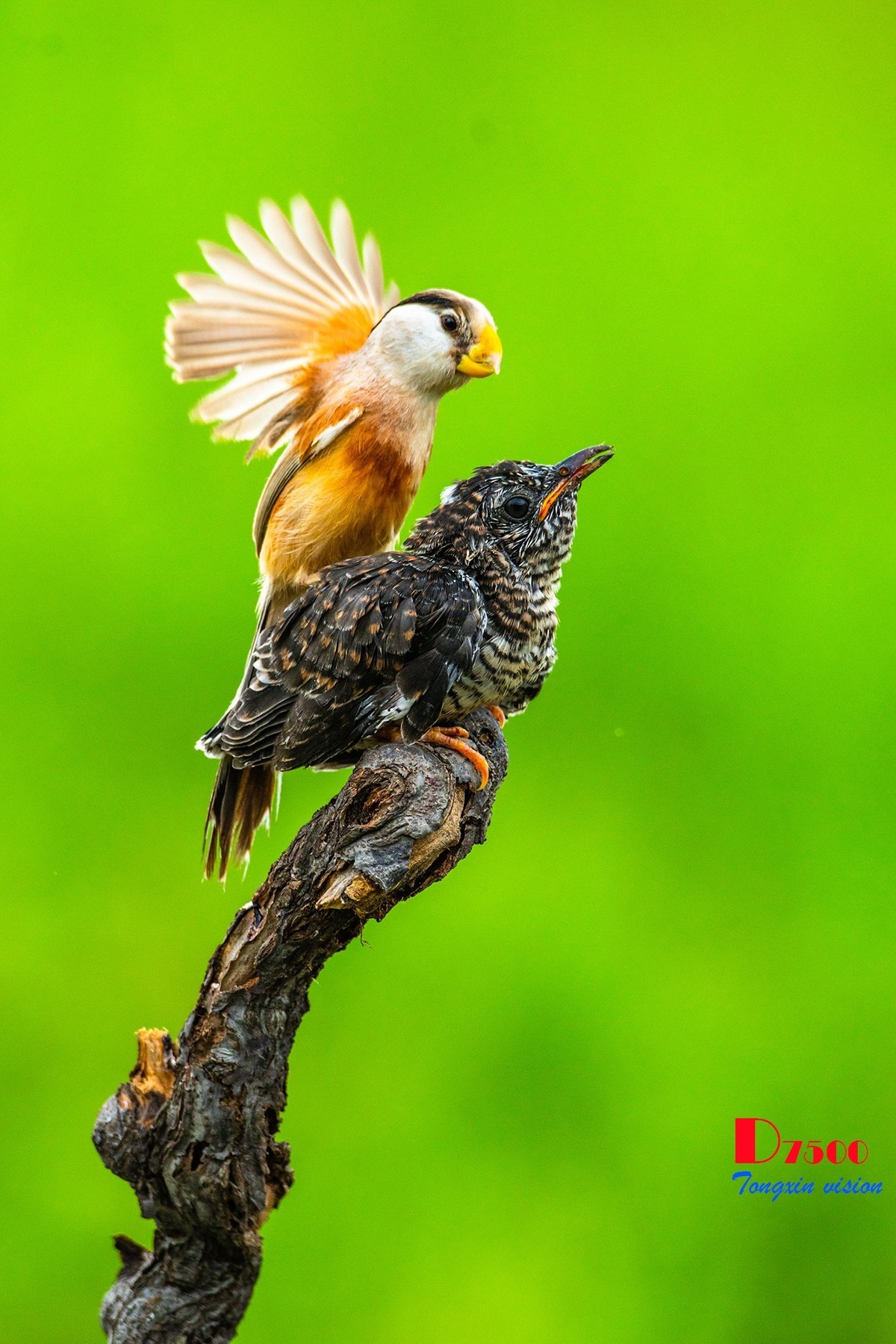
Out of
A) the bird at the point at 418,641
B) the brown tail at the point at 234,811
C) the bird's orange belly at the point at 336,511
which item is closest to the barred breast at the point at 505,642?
the bird at the point at 418,641

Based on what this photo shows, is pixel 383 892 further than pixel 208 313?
No

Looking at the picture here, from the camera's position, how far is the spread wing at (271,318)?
2.06m

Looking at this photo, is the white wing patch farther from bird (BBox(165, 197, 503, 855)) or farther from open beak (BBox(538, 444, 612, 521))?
open beak (BBox(538, 444, 612, 521))

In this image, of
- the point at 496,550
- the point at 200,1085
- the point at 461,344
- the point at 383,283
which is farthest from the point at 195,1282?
the point at 383,283

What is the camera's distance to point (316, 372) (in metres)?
2.08

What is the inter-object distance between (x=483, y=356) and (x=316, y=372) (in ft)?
1.15

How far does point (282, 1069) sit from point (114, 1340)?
49cm

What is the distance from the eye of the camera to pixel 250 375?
209cm

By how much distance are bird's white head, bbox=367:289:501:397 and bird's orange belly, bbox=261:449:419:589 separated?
135mm

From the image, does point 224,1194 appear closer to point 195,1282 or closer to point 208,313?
point 195,1282

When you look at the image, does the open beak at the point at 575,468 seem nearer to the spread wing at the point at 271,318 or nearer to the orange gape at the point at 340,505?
the orange gape at the point at 340,505

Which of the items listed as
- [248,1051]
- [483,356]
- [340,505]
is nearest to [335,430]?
[340,505]

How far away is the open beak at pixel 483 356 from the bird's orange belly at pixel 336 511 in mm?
177

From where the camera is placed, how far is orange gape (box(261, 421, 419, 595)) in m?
1.91
